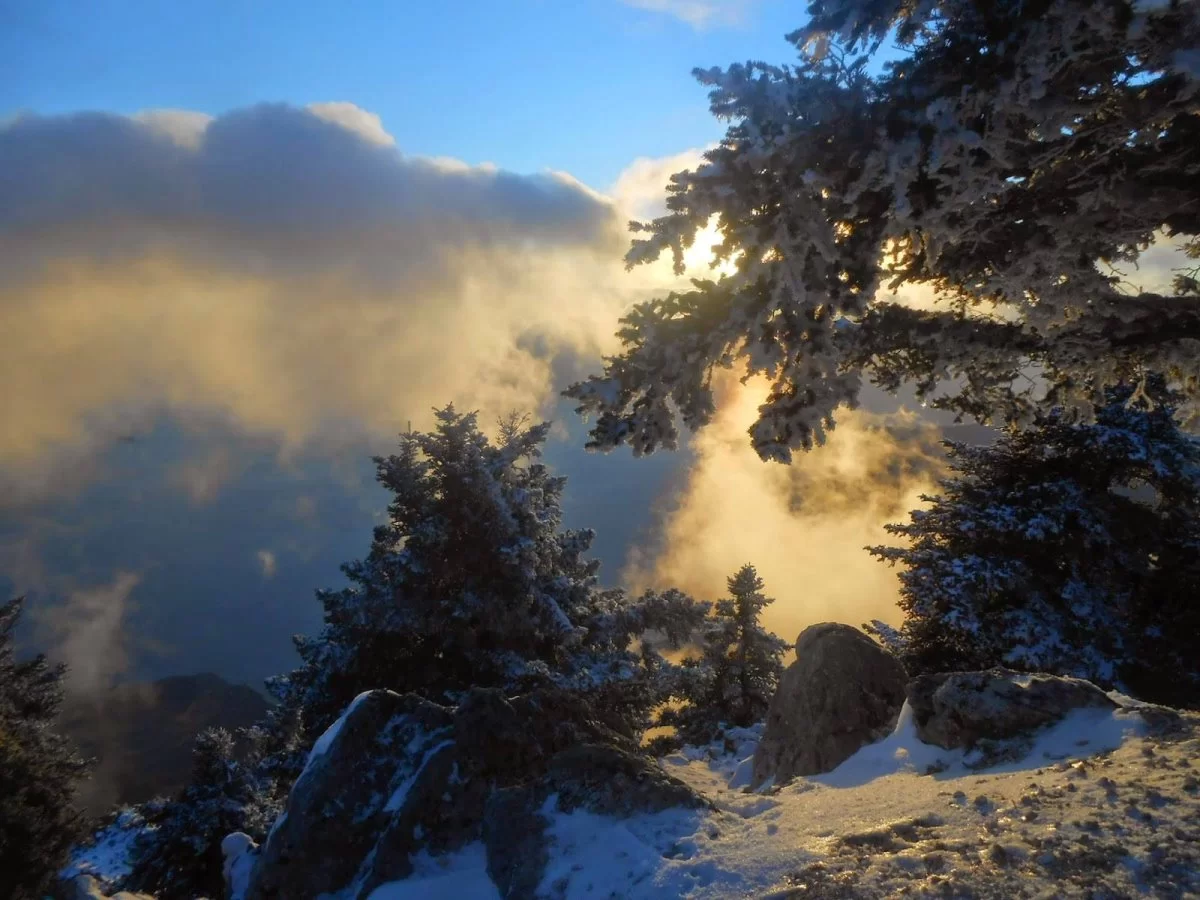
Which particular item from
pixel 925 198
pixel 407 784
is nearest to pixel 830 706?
pixel 407 784

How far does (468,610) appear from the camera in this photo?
17375 millimetres

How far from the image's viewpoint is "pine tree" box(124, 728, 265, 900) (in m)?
26.1

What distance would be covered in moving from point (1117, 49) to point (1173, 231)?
1.85 meters

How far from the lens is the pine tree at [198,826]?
85.5 ft

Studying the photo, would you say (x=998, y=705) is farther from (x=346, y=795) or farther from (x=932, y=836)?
(x=346, y=795)

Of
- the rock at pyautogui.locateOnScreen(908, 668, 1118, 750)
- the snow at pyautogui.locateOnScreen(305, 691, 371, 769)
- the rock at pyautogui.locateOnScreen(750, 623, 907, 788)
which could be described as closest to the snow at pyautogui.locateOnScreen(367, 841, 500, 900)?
the snow at pyautogui.locateOnScreen(305, 691, 371, 769)

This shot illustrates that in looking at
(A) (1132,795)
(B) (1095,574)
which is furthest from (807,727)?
(B) (1095,574)

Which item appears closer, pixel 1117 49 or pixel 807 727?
pixel 1117 49

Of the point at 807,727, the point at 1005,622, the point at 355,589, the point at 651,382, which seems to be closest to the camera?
the point at 651,382

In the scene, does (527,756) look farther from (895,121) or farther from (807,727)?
(895,121)

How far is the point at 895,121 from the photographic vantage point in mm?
4805

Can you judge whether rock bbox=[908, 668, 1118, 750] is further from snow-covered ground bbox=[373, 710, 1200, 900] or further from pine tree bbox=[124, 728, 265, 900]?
pine tree bbox=[124, 728, 265, 900]

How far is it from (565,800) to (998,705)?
516 centimetres

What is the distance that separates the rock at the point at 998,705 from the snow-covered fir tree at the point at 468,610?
10.3m
